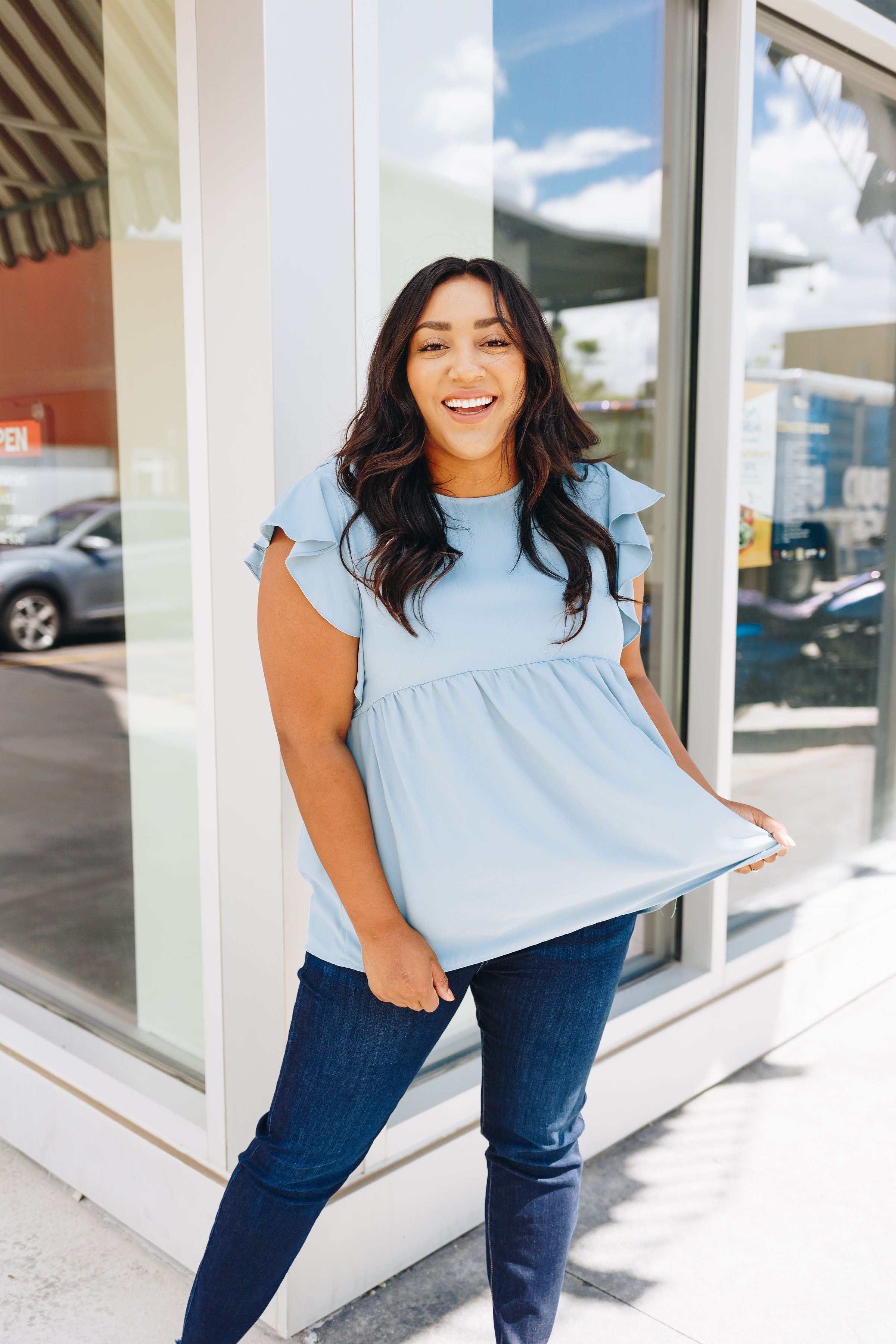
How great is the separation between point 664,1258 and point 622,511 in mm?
1569

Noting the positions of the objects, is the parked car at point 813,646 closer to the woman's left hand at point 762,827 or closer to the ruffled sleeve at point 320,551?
the woman's left hand at point 762,827

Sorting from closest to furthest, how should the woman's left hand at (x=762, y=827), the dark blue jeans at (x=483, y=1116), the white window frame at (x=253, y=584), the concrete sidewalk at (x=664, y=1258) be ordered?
the dark blue jeans at (x=483, y=1116) → the woman's left hand at (x=762, y=827) → the white window frame at (x=253, y=584) → the concrete sidewalk at (x=664, y=1258)

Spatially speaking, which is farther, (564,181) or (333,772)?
(564,181)

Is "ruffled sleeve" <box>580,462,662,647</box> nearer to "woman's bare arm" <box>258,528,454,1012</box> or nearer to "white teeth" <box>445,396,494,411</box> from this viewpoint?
"white teeth" <box>445,396,494,411</box>

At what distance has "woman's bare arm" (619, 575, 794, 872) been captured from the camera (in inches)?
63.1

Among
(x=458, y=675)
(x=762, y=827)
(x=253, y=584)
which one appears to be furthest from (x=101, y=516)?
(x=762, y=827)

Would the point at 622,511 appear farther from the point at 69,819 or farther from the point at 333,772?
the point at 69,819

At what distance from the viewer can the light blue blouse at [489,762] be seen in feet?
4.56

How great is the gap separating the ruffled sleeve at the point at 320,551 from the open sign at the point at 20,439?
135cm

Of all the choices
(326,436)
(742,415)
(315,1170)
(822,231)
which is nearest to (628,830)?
(315,1170)

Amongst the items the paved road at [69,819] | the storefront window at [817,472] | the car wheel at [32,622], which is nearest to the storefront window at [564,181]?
the storefront window at [817,472]

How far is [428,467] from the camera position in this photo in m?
1.50

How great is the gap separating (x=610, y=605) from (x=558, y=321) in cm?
126

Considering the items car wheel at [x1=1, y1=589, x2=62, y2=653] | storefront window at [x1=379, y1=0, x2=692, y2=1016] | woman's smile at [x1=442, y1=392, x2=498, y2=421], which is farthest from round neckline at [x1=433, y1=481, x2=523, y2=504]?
car wheel at [x1=1, y1=589, x2=62, y2=653]
